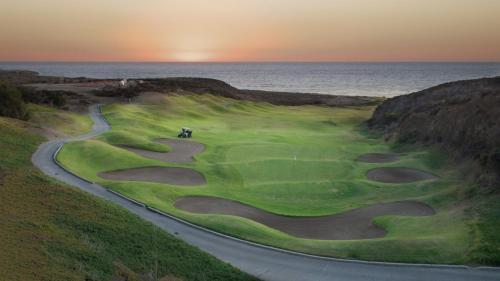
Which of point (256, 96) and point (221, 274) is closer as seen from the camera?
point (221, 274)

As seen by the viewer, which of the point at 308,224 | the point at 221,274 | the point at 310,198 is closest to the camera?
the point at 221,274

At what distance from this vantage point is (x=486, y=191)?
3678cm

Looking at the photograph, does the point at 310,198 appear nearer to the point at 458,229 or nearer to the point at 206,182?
the point at 206,182

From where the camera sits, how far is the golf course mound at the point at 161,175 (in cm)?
4319

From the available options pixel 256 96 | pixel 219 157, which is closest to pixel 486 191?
pixel 219 157

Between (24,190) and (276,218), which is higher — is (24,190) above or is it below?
above

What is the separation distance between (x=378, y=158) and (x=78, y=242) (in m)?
39.9

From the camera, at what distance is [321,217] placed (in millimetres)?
36625

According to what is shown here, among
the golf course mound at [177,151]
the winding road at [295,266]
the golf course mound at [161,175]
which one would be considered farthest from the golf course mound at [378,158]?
the winding road at [295,266]

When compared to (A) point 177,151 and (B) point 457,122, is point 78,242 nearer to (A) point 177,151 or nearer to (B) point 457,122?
(A) point 177,151

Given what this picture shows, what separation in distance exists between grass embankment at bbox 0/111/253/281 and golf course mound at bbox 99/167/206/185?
10.5 meters

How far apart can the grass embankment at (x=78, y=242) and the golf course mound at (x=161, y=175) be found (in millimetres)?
10516

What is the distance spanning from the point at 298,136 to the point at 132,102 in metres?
40.2

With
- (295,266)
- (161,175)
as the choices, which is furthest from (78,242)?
(161,175)
